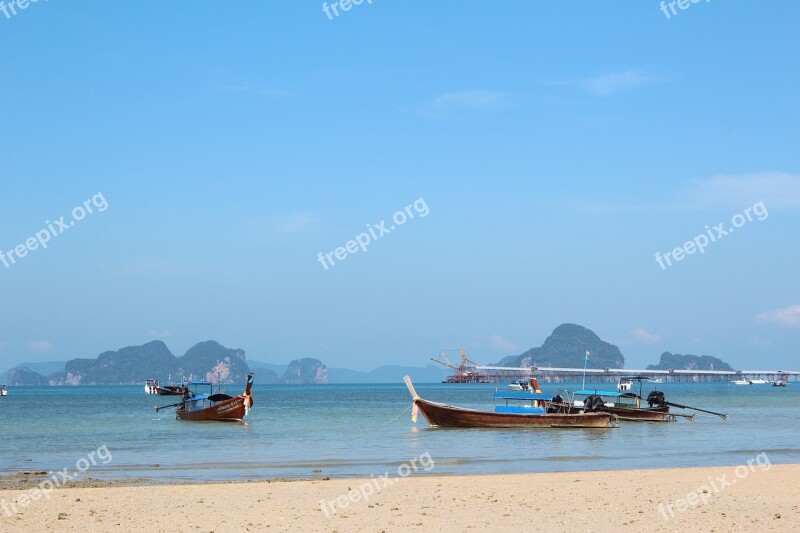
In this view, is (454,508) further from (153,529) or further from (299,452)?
(299,452)

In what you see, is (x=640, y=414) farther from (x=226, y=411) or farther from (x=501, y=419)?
(x=226, y=411)

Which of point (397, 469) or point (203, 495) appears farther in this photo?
point (397, 469)

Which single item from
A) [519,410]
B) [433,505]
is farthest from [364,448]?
[433,505]

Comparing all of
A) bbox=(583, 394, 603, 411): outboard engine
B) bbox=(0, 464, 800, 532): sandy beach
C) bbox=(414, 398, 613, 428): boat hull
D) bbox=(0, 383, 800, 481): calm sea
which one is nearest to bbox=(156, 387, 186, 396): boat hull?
bbox=(0, 383, 800, 481): calm sea

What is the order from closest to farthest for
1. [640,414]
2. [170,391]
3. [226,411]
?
[640,414], [226,411], [170,391]

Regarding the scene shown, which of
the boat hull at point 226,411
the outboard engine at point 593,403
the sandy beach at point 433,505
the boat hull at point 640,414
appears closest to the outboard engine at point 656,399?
the boat hull at point 640,414

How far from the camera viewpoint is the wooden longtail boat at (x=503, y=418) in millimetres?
45156

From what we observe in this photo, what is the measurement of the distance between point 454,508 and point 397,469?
9.21m

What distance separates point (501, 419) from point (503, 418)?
0.11m

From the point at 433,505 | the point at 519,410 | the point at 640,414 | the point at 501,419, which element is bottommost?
the point at 640,414

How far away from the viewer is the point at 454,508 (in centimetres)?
1772

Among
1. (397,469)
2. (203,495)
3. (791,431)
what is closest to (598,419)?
(791,431)

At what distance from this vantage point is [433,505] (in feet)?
59.7

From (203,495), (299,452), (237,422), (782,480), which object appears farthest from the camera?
(237,422)
